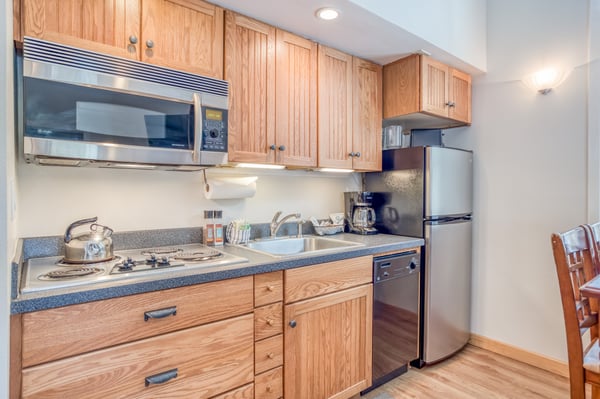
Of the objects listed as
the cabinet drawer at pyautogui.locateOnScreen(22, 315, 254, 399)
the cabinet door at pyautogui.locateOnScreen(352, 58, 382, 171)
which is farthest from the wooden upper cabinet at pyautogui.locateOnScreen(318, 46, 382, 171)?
the cabinet drawer at pyautogui.locateOnScreen(22, 315, 254, 399)

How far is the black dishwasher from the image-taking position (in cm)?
196

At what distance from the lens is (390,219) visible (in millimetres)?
2434

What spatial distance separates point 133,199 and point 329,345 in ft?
4.24

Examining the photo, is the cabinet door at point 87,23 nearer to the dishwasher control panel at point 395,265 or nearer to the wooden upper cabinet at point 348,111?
the wooden upper cabinet at point 348,111

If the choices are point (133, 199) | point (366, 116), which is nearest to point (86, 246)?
point (133, 199)

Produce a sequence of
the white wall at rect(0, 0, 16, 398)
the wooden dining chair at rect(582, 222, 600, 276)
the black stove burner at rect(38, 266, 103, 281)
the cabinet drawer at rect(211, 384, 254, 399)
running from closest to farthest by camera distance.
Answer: the white wall at rect(0, 0, 16, 398) < the black stove burner at rect(38, 266, 103, 281) < the cabinet drawer at rect(211, 384, 254, 399) < the wooden dining chair at rect(582, 222, 600, 276)

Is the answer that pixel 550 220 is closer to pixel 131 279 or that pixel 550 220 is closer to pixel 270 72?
pixel 270 72

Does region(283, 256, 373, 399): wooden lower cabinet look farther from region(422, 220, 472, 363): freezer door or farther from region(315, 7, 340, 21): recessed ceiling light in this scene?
region(315, 7, 340, 21): recessed ceiling light

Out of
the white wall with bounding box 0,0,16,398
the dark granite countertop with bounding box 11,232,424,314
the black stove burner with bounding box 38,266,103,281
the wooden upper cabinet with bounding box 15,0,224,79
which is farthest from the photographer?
the wooden upper cabinet with bounding box 15,0,224,79

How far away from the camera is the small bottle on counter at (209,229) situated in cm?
190

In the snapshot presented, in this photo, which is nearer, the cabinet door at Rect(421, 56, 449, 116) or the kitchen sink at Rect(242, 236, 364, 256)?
the kitchen sink at Rect(242, 236, 364, 256)

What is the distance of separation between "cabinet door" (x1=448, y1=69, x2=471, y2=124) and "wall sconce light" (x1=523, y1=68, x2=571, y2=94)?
42 centimetres

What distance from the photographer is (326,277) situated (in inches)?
66.9

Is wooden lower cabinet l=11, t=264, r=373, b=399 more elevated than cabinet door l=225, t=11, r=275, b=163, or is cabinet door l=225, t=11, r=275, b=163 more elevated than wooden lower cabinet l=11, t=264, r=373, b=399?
cabinet door l=225, t=11, r=275, b=163
